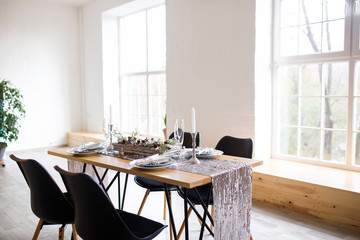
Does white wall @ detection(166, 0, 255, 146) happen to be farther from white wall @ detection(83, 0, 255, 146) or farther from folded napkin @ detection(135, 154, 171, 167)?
folded napkin @ detection(135, 154, 171, 167)

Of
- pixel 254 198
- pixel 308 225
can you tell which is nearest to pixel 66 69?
pixel 254 198

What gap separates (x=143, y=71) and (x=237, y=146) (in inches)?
142

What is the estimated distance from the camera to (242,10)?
374cm

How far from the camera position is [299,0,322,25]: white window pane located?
3531 millimetres

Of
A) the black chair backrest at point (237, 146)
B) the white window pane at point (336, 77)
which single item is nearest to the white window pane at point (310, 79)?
the white window pane at point (336, 77)

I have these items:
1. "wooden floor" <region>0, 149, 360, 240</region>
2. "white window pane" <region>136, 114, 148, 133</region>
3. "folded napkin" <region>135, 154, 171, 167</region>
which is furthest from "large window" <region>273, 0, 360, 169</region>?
"white window pane" <region>136, 114, 148, 133</region>

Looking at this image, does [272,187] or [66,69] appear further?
[66,69]

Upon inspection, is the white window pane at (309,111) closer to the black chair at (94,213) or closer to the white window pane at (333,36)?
the white window pane at (333,36)

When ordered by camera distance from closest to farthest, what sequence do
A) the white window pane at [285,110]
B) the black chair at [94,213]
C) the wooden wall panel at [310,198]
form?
the black chair at [94,213] < the wooden wall panel at [310,198] < the white window pane at [285,110]

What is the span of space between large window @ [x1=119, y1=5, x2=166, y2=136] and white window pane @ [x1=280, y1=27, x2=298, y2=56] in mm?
2250

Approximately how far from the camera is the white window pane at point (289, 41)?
147 inches

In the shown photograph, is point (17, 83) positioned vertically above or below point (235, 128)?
above

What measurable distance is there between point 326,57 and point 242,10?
107 centimetres

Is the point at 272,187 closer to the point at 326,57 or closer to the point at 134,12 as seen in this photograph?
the point at 326,57
